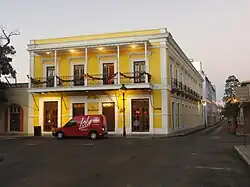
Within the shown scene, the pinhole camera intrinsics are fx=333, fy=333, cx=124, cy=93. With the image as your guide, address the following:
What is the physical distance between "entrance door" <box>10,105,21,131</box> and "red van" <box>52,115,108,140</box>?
8738 millimetres

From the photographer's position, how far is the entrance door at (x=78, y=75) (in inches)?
1186

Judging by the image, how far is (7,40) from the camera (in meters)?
33.8

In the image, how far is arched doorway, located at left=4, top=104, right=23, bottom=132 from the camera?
3212 centimetres

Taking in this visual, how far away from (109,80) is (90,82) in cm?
176

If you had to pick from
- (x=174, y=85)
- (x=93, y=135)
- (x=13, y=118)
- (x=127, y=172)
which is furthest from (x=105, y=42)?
(x=127, y=172)

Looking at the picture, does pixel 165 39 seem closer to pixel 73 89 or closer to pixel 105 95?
pixel 105 95

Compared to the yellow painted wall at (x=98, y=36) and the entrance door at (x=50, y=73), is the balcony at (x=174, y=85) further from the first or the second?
the entrance door at (x=50, y=73)

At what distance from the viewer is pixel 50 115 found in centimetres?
3116

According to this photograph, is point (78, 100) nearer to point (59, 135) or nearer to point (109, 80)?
point (109, 80)

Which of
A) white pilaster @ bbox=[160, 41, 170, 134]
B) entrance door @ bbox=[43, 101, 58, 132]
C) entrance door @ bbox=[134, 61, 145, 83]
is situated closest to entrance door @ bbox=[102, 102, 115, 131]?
entrance door @ bbox=[134, 61, 145, 83]

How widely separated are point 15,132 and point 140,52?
47.0ft

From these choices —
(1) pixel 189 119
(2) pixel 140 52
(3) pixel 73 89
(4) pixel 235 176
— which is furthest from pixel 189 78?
(4) pixel 235 176

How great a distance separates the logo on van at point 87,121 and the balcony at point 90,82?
12.7 ft

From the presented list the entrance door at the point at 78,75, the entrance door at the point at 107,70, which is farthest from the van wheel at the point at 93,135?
the entrance door at the point at 78,75
